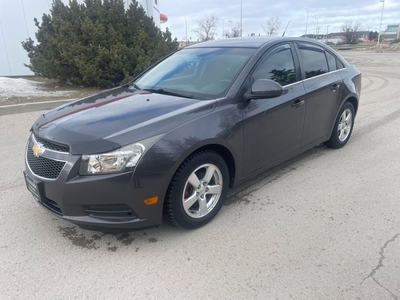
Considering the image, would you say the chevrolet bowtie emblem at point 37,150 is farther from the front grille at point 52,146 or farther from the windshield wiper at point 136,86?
the windshield wiper at point 136,86

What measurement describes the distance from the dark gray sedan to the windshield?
15 millimetres

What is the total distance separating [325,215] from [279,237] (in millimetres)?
658

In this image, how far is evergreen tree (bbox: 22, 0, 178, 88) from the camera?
9.49 m

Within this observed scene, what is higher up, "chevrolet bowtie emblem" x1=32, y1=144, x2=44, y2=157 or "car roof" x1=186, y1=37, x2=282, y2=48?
"car roof" x1=186, y1=37, x2=282, y2=48

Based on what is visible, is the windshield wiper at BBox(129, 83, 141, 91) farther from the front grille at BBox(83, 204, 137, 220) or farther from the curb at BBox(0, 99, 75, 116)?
the curb at BBox(0, 99, 75, 116)

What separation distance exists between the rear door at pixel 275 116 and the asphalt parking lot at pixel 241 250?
1.50 feet

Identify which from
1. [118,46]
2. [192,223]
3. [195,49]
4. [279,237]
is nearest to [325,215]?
[279,237]

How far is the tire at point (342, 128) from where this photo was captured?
16.5 feet

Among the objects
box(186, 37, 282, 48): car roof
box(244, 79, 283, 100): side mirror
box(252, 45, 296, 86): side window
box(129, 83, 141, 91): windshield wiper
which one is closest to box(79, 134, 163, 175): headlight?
box(244, 79, 283, 100): side mirror

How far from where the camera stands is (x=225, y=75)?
3535 millimetres

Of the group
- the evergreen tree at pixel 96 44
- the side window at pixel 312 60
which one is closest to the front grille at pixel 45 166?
the side window at pixel 312 60

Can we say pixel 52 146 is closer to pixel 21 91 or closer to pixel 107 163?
pixel 107 163

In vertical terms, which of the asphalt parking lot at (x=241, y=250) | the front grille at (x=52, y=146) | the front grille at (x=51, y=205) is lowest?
the asphalt parking lot at (x=241, y=250)

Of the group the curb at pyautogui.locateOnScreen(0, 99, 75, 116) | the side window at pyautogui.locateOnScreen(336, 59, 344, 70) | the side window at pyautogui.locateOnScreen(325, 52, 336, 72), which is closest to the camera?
the side window at pyautogui.locateOnScreen(325, 52, 336, 72)
